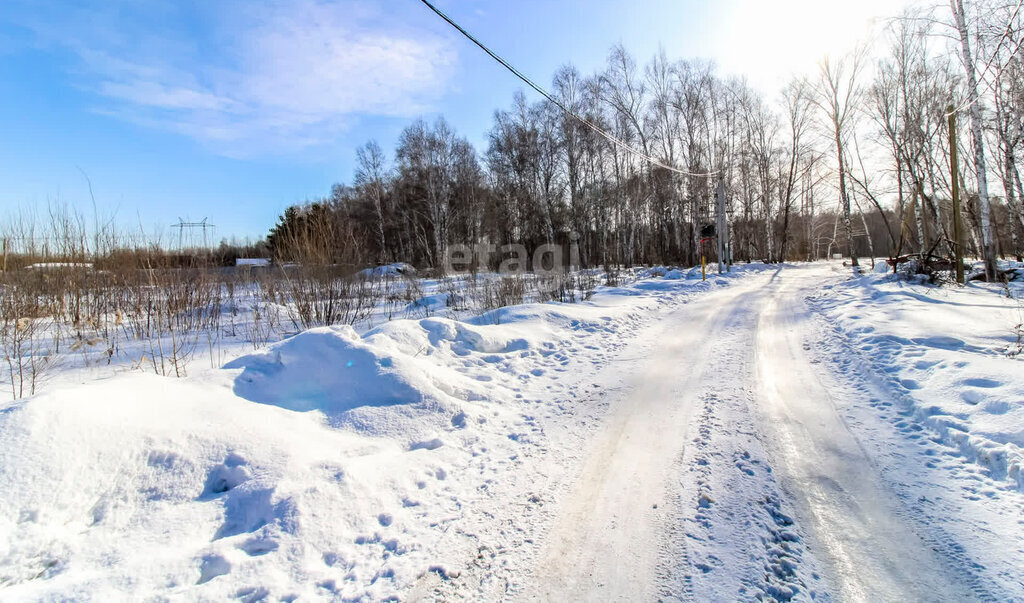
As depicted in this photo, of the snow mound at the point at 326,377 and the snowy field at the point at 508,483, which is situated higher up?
the snow mound at the point at 326,377

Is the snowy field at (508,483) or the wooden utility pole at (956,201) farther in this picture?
the wooden utility pole at (956,201)

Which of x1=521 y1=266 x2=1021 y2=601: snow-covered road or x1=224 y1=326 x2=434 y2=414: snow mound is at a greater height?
x1=224 y1=326 x2=434 y2=414: snow mound

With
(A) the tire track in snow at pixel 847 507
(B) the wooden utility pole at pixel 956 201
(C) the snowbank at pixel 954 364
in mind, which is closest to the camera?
(A) the tire track in snow at pixel 847 507

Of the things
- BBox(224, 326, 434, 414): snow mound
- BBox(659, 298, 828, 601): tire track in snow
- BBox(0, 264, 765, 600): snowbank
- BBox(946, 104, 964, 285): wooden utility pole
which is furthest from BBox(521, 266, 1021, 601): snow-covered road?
BBox(946, 104, 964, 285): wooden utility pole

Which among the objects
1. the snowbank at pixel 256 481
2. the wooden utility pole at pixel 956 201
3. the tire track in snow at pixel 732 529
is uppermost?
the wooden utility pole at pixel 956 201

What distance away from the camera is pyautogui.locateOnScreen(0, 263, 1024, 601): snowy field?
199cm

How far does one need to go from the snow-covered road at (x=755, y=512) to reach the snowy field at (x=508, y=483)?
1cm

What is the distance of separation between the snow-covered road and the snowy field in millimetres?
14

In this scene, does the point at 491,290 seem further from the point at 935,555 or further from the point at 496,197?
the point at 496,197

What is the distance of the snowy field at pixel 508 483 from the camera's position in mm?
1988

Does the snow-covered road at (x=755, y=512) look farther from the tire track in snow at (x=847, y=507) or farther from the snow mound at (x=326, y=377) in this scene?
the snow mound at (x=326, y=377)

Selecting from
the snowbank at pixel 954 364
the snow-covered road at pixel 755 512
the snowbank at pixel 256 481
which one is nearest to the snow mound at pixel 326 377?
the snowbank at pixel 256 481

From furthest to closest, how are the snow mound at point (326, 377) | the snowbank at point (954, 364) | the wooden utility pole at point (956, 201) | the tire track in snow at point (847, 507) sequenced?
the wooden utility pole at point (956, 201) → the snow mound at point (326, 377) → the snowbank at point (954, 364) → the tire track in snow at point (847, 507)

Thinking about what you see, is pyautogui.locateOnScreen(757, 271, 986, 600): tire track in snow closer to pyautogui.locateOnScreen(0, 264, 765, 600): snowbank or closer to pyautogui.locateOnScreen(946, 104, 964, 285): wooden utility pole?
pyautogui.locateOnScreen(0, 264, 765, 600): snowbank
